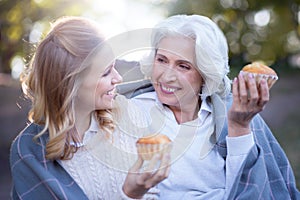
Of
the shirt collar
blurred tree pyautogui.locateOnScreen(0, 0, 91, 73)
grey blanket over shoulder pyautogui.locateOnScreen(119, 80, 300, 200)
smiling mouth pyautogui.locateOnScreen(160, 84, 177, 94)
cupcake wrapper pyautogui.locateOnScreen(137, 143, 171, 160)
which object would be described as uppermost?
smiling mouth pyautogui.locateOnScreen(160, 84, 177, 94)

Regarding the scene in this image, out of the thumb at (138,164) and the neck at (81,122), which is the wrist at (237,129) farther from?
the neck at (81,122)

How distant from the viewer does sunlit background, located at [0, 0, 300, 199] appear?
6254mm

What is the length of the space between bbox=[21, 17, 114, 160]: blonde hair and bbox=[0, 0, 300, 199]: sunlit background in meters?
3.19

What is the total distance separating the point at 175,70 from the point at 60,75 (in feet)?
1.31

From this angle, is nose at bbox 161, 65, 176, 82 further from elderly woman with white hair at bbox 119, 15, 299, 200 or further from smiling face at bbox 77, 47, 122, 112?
smiling face at bbox 77, 47, 122, 112

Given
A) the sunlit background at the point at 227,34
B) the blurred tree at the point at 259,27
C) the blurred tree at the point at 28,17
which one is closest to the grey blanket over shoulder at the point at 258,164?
the sunlit background at the point at 227,34

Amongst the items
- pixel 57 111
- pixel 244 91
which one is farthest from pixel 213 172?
pixel 57 111

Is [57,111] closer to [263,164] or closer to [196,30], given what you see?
[196,30]

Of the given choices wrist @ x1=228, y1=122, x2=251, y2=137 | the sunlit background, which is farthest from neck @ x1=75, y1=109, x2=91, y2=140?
the sunlit background

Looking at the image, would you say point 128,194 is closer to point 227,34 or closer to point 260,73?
point 260,73

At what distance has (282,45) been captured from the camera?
995 cm

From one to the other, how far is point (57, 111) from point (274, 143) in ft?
2.63

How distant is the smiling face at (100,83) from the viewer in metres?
1.75

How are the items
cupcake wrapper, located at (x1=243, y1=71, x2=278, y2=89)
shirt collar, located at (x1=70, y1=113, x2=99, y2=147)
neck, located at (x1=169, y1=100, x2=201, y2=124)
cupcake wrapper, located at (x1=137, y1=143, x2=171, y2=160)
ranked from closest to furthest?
A: cupcake wrapper, located at (x1=137, y1=143, x2=171, y2=160)
cupcake wrapper, located at (x1=243, y1=71, x2=278, y2=89)
shirt collar, located at (x1=70, y1=113, x2=99, y2=147)
neck, located at (x1=169, y1=100, x2=201, y2=124)
